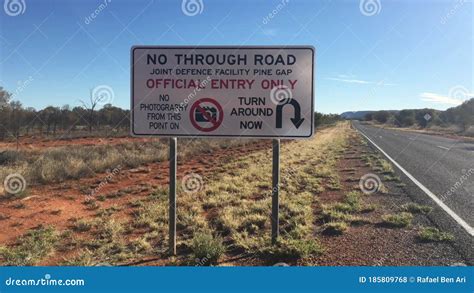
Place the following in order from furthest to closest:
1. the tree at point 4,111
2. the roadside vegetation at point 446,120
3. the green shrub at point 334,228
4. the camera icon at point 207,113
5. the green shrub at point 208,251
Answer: the roadside vegetation at point 446,120 < the tree at point 4,111 < the green shrub at point 334,228 < the camera icon at point 207,113 < the green shrub at point 208,251

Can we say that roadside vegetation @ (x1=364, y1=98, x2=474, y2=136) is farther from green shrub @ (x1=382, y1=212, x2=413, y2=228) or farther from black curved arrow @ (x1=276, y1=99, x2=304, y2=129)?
black curved arrow @ (x1=276, y1=99, x2=304, y2=129)

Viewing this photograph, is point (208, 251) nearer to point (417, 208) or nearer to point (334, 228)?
point (334, 228)

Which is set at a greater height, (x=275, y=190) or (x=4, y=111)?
(x=4, y=111)

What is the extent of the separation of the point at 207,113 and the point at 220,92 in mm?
306

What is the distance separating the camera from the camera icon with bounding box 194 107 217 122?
474cm

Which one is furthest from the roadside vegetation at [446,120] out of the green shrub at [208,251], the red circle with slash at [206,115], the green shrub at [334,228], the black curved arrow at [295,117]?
the green shrub at [208,251]

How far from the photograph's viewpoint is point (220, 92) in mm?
4715

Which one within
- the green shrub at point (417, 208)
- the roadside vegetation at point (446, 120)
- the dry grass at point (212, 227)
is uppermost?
the roadside vegetation at point (446, 120)

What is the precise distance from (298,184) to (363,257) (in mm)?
5013

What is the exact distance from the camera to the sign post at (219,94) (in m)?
4.62

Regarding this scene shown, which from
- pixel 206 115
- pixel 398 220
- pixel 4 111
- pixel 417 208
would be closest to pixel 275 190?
pixel 206 115

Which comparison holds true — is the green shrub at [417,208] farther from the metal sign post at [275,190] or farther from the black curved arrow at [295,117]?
the black curved arrow at [295,117]

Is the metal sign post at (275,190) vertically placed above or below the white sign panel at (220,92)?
below

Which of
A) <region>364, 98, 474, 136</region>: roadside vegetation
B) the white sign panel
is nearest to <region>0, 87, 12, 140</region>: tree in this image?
the white sign panel
